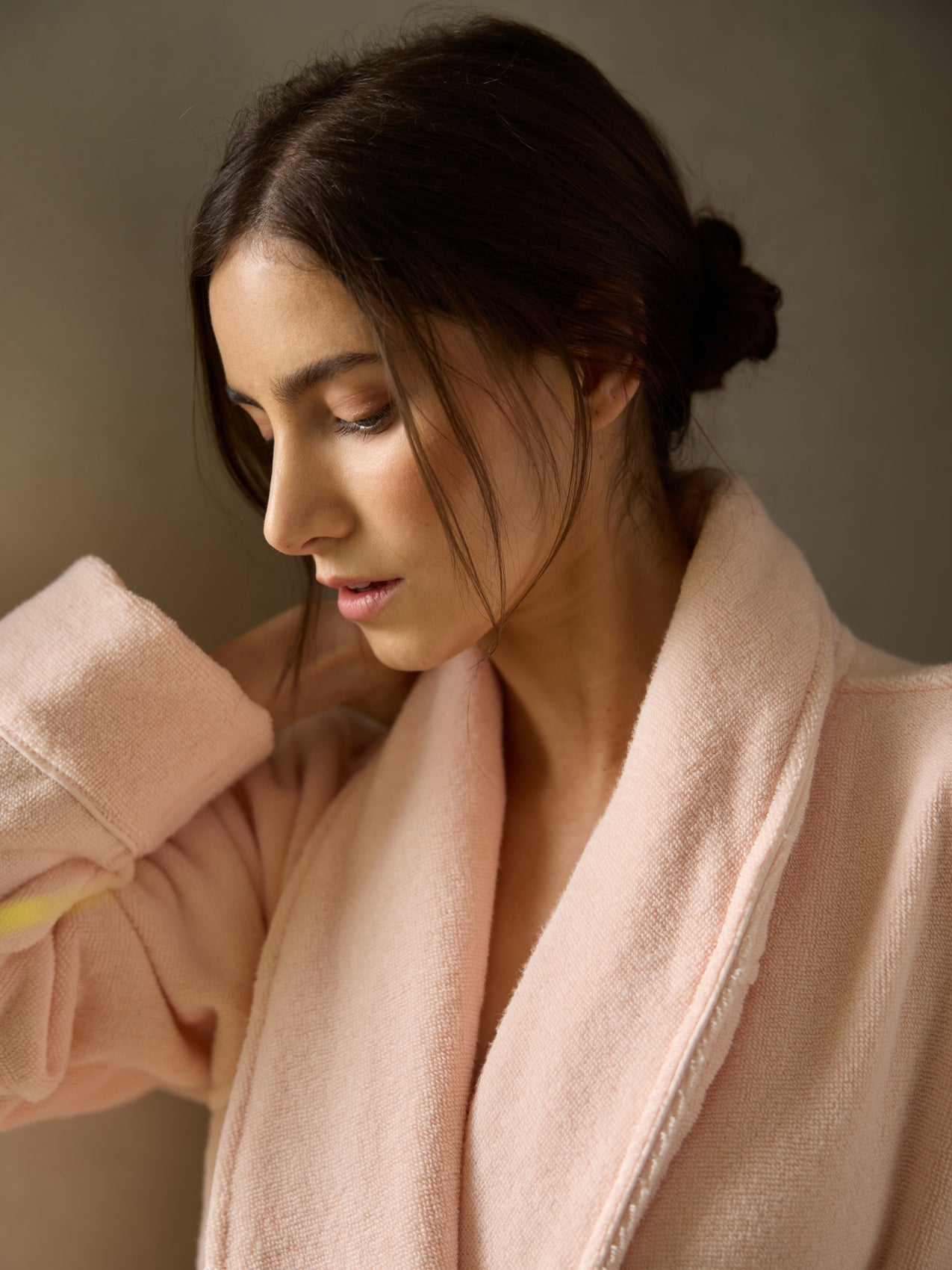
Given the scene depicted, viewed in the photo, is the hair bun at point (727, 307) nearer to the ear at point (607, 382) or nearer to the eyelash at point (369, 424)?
the ear at point (607, 382)

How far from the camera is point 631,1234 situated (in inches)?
24.9

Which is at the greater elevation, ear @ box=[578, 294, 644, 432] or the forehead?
the forehead

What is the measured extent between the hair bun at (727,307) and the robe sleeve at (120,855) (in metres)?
0.51

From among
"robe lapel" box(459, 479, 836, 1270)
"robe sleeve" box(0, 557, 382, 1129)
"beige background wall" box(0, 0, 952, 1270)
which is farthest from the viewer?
"beige background wall" box(0, 0, 952, 1270)

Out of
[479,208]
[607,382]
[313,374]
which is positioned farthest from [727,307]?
[313,374]

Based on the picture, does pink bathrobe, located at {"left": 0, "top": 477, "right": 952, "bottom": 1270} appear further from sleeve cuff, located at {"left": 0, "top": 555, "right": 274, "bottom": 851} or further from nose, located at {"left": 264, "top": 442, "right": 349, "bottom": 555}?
nose, located at {"left": 264, "top": 442, "right": 349, "bottom": 555}

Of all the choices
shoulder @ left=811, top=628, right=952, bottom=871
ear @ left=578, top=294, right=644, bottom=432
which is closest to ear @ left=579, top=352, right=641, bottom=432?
ear @ left=578, top=294, right=644, bottom=432

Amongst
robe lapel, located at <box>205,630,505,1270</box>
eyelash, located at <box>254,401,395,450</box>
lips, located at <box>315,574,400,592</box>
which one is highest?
eyelash, located at <box>254,401,395,450</box>

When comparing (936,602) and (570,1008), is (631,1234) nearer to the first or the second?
(570,1008)

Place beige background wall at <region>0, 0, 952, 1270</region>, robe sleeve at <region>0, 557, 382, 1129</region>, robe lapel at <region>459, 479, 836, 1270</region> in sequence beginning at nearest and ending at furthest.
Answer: robe lapel at <region>459, 479, 836, 1270</region>, robe sleeve at <region>0, 557, 382, 1129</region>, beige background wall at <region>0, 0, 952, 1270</region>

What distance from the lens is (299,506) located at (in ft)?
2.32

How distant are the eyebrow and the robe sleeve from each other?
23 centimetres

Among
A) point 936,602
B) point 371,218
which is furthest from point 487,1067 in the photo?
point 936,602

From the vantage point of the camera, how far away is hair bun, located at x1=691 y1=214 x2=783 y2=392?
2.75 ft
